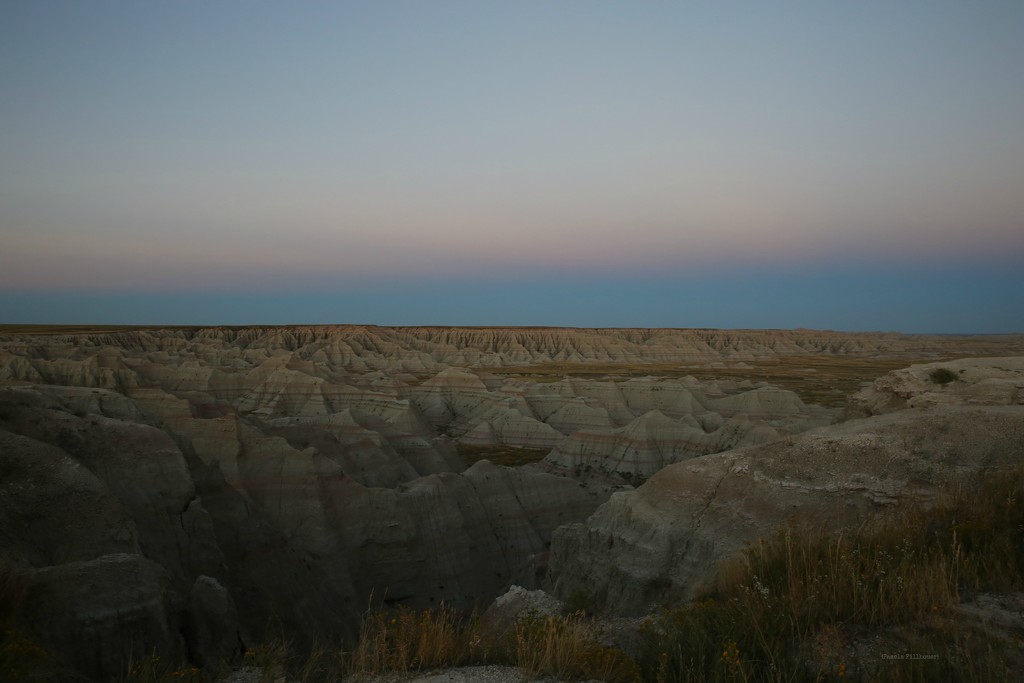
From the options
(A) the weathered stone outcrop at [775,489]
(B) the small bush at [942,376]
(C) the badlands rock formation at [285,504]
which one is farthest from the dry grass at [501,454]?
(B) the small bush at [942,376]

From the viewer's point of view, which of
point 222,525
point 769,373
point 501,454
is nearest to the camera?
point 222,525

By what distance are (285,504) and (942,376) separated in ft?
65.2

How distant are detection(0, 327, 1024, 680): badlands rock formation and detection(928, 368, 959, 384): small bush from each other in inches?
12.6

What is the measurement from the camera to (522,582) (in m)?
20.8

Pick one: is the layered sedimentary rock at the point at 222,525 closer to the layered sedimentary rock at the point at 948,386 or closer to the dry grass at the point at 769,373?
the layered sedimentary rock at the point at 948,386

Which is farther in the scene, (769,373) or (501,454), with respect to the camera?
(769,373)

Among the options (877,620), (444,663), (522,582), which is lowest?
(522,582)

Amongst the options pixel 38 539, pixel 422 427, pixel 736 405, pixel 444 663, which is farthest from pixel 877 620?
pixel 736 405

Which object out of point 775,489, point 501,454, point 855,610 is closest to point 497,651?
point 855,610

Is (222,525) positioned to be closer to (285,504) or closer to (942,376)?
(285,504)

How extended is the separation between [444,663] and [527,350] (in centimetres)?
13046

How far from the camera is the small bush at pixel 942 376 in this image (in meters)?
14.7

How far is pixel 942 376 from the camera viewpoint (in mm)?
14961

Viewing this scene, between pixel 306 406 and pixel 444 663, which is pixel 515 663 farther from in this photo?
pixel 306 406
